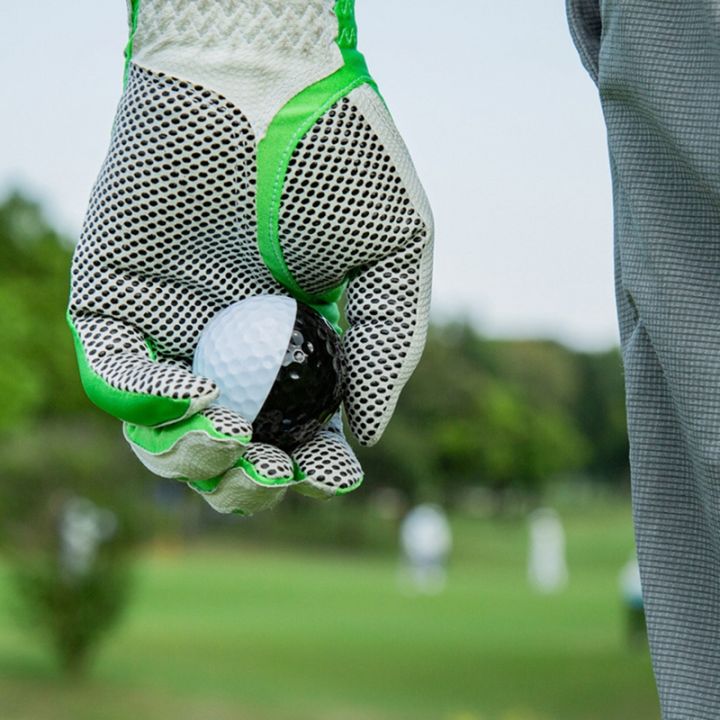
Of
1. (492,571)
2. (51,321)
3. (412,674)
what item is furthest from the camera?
(51,321)

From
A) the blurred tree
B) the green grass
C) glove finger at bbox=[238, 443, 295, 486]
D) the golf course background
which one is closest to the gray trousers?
glove finger at bbox=[238, 443, 295, 486]

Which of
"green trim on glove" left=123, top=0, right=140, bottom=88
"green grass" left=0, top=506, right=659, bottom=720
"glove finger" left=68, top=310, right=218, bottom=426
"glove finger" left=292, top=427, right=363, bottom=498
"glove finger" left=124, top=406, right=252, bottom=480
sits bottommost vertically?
"green grass" left=0, top=506, right=659, bottom=720

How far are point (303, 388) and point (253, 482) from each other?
0.45 ft

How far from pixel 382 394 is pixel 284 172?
0.24 m

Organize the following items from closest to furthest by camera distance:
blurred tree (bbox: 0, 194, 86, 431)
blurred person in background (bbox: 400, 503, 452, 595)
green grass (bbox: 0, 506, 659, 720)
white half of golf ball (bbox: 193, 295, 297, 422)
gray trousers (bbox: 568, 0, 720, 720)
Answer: gray trousers (bbox: 568, 0, 720, 720)
white half of golf ball (bbox: 193, 295, 297, 422)
green grass (bbox: 0, 506, 659, 720)
blurred person in background (bbox: 400, 503, 452, 595)
blurred tree (bbox: 0, 194, 86, 431)

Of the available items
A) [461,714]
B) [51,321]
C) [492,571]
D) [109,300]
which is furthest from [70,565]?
[51,321]

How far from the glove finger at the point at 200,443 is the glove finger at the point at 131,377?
14 millimetres

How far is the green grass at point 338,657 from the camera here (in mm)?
12375

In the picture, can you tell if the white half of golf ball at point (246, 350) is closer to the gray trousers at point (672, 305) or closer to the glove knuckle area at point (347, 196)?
the glove knuckle area at point (347, 196)

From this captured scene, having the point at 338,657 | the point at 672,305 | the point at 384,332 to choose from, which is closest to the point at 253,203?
the point at 384,332

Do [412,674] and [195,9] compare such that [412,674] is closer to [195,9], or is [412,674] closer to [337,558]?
[195,9]

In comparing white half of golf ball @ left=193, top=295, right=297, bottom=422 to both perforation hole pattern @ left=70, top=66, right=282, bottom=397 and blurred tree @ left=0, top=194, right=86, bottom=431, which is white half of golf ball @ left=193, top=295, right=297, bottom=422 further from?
blurred tree @ left=0, top=194, right=86, bottom=431

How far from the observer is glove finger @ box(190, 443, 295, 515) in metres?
1.22

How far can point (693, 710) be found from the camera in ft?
4.01
